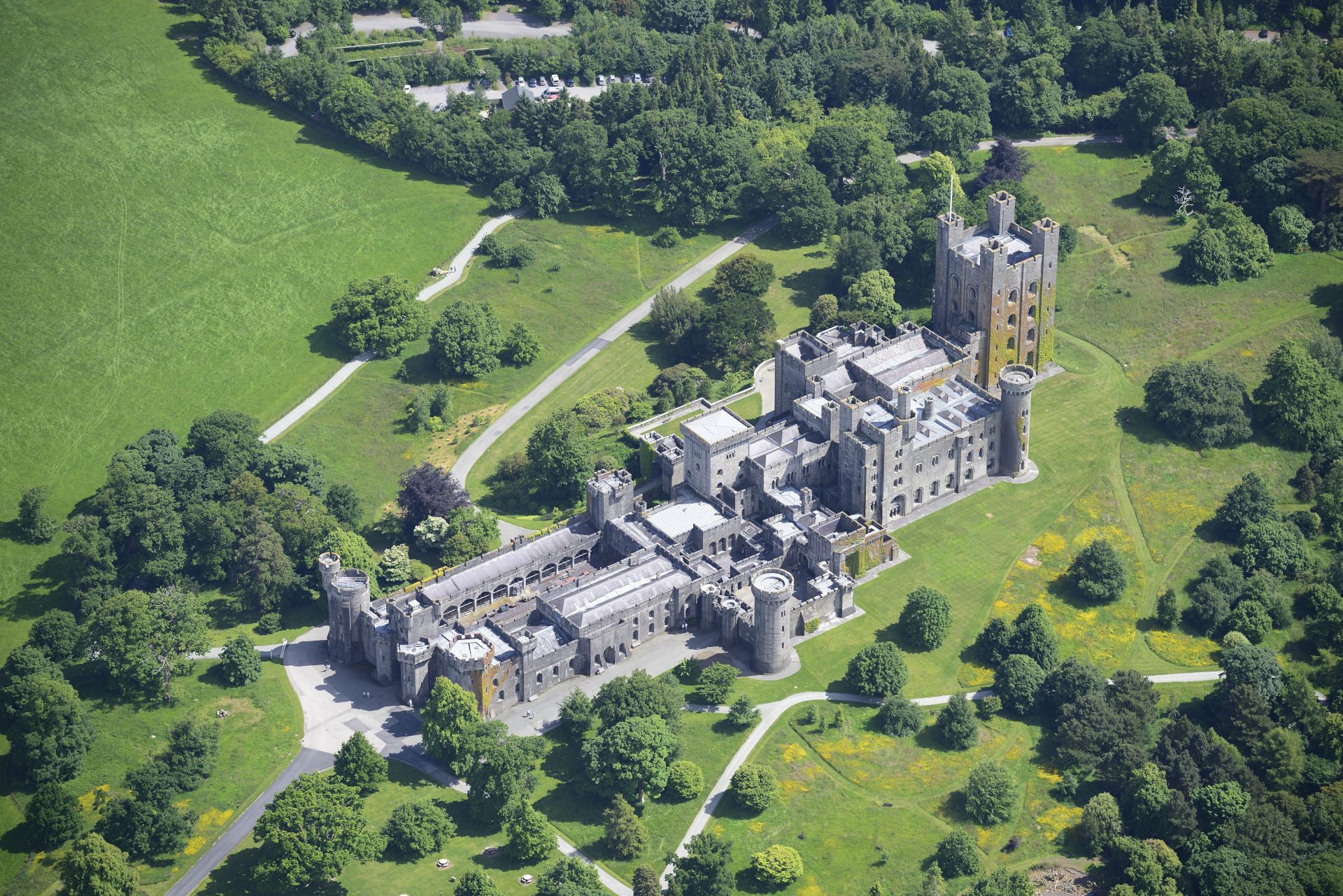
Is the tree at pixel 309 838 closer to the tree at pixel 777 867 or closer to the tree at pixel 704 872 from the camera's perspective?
the tree at pixel 704 872

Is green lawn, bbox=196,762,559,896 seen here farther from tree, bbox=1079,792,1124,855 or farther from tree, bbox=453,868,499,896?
tree, bbox=1079,792,1124,855

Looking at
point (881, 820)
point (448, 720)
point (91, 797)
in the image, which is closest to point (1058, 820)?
point (881, 820)

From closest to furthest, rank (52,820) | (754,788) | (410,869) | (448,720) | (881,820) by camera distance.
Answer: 1. (410,869)
2. (52,820)
3. (881,820)
4. (754,788)
5. (448,720)

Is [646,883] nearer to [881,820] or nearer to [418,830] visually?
[418,830]

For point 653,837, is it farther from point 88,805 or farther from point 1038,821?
point 88,805

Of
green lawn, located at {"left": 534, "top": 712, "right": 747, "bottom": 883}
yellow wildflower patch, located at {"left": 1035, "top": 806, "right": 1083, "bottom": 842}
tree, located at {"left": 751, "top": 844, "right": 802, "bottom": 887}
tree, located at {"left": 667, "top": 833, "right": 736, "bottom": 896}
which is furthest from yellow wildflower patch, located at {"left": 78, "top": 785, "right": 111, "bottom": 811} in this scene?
yellow wildflower patch, located at {"left": 1035, "top": 806, "right": 1083, "bottom": 842}

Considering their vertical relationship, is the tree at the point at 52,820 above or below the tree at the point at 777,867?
above

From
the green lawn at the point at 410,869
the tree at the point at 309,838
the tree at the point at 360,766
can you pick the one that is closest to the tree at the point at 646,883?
the green lawn at the point at 410,869
